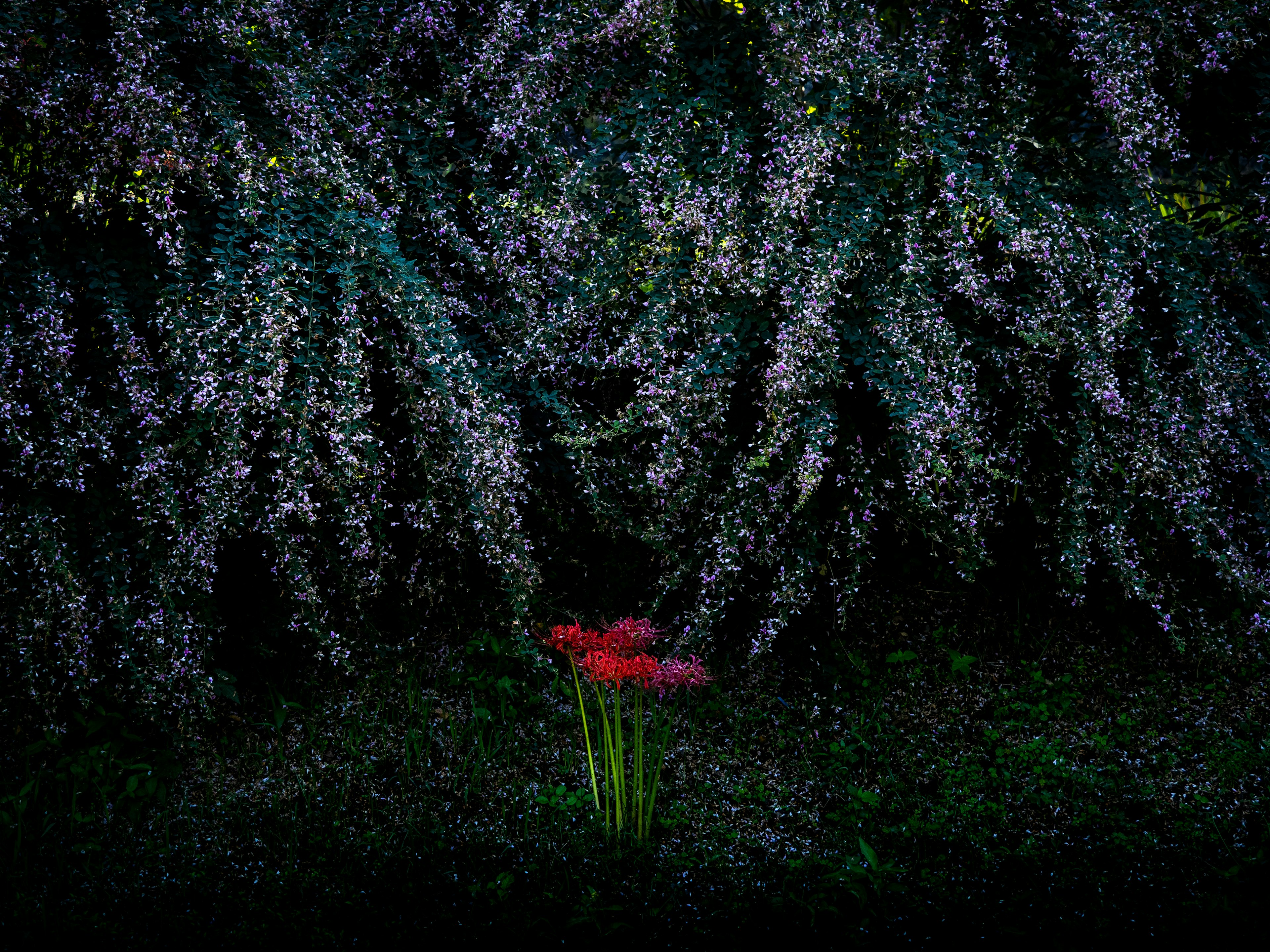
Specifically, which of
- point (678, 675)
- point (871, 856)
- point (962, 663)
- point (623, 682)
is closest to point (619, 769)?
point (623, 682)

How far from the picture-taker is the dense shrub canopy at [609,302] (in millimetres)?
3236

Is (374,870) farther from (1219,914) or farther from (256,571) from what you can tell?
(1219,914)

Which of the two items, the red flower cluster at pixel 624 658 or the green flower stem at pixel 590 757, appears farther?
the green flower stem at pixel 590 757

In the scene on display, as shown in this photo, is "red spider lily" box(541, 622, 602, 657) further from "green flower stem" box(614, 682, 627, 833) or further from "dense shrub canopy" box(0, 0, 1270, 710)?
"dense shrub canopy" box(0, 0, 1270, 710)

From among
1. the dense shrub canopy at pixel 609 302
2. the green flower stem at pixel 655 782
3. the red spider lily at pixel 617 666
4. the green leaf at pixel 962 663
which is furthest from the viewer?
the green leaf at pixel 962 663

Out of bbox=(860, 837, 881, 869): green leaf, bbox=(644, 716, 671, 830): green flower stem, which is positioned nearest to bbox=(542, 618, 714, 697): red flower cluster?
bbox=(644, 716, 671, 830): green flower stem

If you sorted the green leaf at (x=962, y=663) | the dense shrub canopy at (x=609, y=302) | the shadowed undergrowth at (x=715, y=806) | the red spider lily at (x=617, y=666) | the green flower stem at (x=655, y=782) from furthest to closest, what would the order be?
1. the green leaf at (x=962, y=663)
2. the dense shrub canopy at (x=609, y=302)
3. the green flower stem at (x=655, y=782)
4. the red spider lily at (x=617, y=666)
5. the shadowed undergrowth at (x=715, y=806)

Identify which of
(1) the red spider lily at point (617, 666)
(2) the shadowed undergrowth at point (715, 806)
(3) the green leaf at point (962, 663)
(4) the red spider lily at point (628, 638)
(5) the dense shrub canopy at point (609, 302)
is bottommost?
(2) the shadowed undergrowth at point (715, 806)

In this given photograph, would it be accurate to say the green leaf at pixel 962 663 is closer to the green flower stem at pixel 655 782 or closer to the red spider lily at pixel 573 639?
the green flower stem at pixel 655 782

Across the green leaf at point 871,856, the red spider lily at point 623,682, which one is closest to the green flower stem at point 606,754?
Answer: the red spider lily at point 623,682

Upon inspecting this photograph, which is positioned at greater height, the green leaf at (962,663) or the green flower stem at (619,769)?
the green leaf at (962,663)

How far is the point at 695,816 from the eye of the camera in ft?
10.2

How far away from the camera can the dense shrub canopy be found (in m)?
3.24

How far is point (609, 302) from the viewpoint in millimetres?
3744
